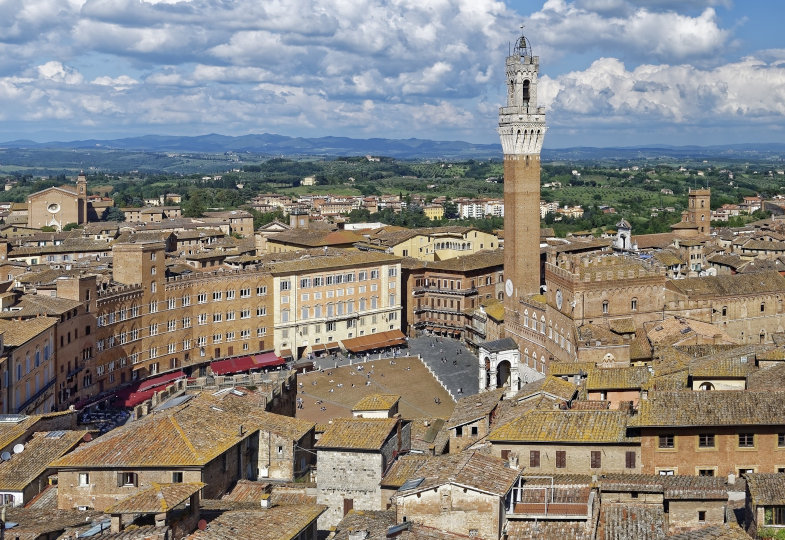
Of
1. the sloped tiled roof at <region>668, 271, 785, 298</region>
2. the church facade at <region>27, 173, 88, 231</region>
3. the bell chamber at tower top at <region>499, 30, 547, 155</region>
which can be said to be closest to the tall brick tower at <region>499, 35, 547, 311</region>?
→ the bell chamber at tower top at <region>499, 30, 547, 155</region>

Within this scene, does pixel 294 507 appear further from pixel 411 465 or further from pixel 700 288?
pixel 700 288

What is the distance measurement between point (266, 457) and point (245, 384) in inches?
452

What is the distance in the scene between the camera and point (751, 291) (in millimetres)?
72375

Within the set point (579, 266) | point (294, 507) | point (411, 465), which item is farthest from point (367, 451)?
point (579, 266)

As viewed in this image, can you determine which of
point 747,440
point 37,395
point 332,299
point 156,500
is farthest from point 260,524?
point 332,299

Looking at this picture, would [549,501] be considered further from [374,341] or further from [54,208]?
[54,208]

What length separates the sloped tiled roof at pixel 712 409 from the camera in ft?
94.5

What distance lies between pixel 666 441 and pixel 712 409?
1.65 m

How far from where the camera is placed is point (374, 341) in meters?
90.3

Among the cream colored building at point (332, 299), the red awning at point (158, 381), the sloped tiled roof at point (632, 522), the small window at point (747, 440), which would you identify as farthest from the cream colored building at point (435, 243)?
the sloped tiled roof at point (632, 522)

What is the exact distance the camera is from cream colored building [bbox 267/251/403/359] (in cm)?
8594

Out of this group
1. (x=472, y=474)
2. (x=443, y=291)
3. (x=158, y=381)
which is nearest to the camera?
(x=472, y=474)

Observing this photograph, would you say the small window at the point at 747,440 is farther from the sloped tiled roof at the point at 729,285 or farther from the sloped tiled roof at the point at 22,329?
the sloped tiled roof at the point at 729,285

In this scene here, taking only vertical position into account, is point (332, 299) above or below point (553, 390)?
below
